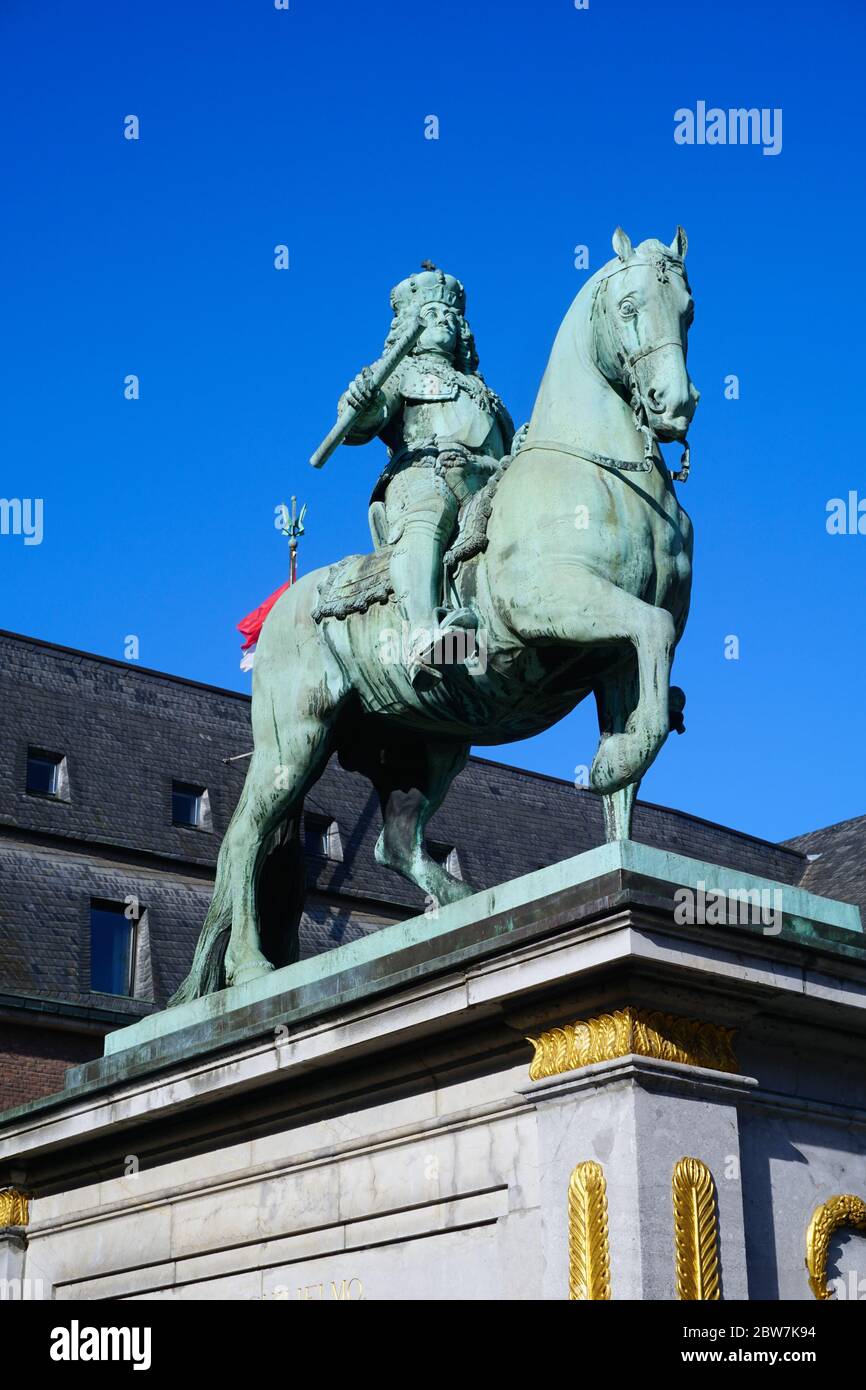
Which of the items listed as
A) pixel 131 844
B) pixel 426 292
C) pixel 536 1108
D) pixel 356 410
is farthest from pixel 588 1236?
pixel 131 844

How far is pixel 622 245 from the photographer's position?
11.5 metres

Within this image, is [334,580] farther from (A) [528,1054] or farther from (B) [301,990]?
(A) [528,1054]

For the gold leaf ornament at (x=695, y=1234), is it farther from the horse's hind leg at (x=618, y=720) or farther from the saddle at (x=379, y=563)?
the saddle at (x=379, y=563)

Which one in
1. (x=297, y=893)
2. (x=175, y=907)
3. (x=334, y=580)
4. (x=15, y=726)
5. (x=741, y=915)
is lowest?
(x=741, y=915)

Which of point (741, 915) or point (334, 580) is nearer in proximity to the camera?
point (741, 915)

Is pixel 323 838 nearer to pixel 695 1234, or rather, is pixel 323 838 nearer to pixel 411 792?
pixel 411 792

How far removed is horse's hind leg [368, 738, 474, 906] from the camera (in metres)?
13.1

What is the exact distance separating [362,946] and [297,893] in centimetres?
207

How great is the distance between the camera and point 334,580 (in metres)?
12.8

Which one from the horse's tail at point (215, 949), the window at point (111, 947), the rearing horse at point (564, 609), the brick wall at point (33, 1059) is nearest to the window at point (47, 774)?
the window at point (111, 947)

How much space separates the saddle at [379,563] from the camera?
11.8 meters
